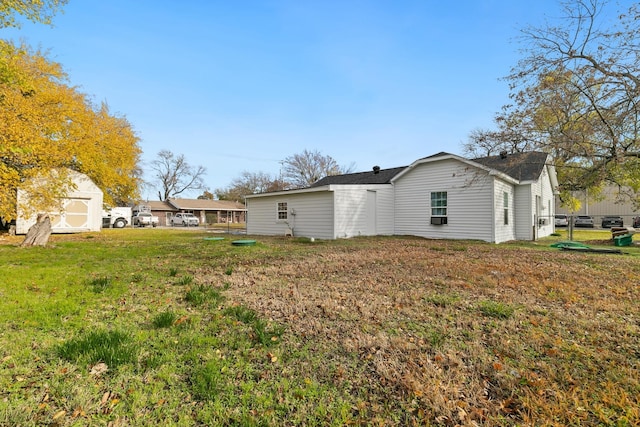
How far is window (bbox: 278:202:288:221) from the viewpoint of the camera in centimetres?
1609

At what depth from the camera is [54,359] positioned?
8.34 feet

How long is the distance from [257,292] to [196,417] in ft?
9.30

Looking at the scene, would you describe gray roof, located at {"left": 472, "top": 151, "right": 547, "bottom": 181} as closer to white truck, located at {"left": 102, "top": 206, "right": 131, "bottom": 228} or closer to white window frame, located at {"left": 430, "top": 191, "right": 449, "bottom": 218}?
white window frame, located at {"left": 430, "top": 191, "right": 449, "bottom": 218}

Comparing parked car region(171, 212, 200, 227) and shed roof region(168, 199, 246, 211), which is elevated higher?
shed roof region(168, 199, 246, 211)

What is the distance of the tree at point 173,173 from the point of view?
163ft

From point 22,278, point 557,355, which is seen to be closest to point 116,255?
point 22,278

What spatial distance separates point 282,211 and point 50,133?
11281 mm

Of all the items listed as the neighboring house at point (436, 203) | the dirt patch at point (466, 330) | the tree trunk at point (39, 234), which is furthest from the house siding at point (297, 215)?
the tree trunk at point (39, 234)

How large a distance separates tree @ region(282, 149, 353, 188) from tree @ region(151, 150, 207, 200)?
65.5ft

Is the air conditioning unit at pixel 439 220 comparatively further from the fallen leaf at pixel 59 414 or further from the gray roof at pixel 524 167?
the fallen leaf at pixel 59 414

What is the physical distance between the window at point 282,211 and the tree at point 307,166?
81.8 ft

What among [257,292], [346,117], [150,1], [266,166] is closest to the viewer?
[257,292]

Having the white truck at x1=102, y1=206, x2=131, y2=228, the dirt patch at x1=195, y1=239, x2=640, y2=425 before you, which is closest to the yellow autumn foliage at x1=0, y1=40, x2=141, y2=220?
the white truck at x1=102, y1=206, x2=131, y2=228

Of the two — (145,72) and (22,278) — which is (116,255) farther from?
(145,72)
